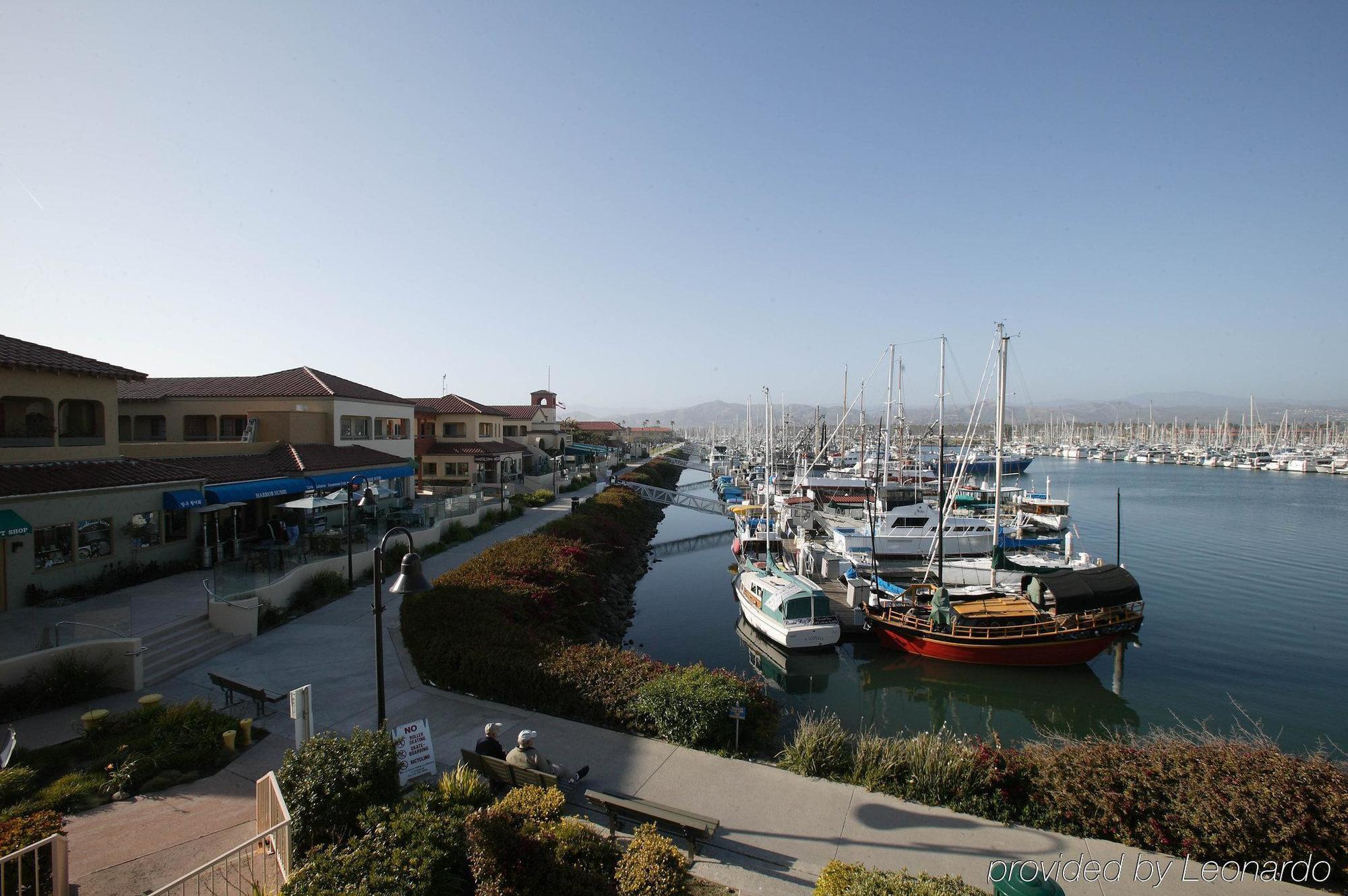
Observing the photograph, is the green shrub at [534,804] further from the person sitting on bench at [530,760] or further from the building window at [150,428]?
the building window at [150,428]

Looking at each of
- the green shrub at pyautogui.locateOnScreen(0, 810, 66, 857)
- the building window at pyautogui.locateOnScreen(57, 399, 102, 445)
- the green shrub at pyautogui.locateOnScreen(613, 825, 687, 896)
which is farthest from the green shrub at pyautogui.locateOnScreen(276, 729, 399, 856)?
the building window at pyautogui.locateOnScreen(57, 399, 102, 445)

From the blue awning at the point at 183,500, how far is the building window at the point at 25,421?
3.32m

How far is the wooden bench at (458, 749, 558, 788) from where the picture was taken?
8.12 m

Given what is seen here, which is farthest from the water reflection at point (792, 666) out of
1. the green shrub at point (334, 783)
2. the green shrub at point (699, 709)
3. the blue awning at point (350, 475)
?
the blue awning at point (350, 475)

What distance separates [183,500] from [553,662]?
14303mm

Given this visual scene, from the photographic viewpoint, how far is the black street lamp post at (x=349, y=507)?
17777 mm

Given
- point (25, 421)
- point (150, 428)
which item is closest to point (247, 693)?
point (25, 421)

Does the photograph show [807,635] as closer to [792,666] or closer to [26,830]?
[792,666]

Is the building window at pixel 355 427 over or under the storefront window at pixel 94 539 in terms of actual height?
over

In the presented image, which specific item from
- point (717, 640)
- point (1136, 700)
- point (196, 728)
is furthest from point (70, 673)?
point (1136, 700)

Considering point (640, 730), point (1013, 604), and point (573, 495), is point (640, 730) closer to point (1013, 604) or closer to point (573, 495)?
point (1013, 604)

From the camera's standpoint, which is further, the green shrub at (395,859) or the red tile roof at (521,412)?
the red tile roof at (521,412)

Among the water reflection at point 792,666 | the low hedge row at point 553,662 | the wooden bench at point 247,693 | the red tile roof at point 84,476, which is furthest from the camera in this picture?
the water reflection at point 792,666

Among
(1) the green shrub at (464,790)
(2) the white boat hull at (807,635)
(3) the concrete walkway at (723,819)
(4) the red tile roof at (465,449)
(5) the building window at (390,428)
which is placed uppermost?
(5) the building window at (390,428)
